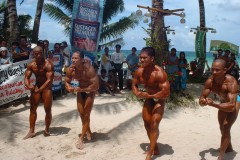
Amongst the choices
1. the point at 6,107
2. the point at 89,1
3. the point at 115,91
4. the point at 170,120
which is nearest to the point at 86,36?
the point at 89,1

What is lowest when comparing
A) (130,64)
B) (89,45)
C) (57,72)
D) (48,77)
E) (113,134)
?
(113,134)

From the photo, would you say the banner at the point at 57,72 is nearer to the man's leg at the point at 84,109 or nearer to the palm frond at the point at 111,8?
the man's leg at the point at 84,109

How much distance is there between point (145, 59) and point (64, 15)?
12562mm

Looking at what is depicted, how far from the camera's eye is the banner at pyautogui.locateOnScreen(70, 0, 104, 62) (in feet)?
31.0


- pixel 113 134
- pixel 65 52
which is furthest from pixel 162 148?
pixel 65 52

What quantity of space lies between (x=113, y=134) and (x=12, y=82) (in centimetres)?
348

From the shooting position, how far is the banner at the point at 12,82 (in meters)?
8.32

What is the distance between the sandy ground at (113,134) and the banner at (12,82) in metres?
0.33

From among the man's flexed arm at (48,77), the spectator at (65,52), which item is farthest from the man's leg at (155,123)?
the spectator at (65,52)

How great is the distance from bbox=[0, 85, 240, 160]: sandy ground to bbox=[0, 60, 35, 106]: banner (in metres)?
0.33

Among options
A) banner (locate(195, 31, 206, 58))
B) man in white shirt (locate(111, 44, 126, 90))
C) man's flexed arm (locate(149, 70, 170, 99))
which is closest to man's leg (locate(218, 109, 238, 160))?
man's flexed arm (locate(149, 70, 170, 99))

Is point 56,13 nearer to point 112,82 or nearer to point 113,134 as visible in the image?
point 112,82

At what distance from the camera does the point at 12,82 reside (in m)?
8.58

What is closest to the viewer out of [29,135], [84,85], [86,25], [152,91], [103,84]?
[152,91]
